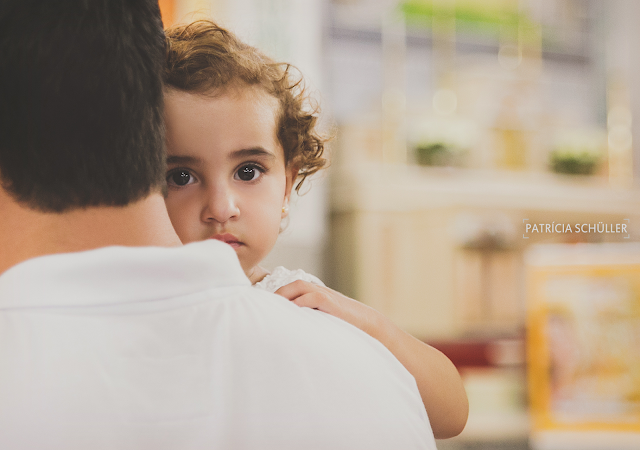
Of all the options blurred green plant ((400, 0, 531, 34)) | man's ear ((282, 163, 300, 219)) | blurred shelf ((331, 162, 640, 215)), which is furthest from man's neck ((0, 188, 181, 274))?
blurred green plant ((400, 0, 531, 34))

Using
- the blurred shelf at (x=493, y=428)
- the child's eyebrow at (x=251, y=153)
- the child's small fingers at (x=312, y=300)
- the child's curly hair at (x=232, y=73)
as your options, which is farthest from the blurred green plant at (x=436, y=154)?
the child's small fingers at (x=312, y=300)

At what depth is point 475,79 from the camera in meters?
4.32

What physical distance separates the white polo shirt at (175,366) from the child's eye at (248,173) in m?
0.51

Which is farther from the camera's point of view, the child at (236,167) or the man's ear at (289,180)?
the man's ear at (289,180)

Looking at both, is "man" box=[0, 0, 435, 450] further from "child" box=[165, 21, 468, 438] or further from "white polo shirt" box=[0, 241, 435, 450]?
"child" box=[165, 21, 468, 438]

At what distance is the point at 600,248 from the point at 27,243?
2710 millimetres

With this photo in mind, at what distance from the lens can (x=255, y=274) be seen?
4.18ft

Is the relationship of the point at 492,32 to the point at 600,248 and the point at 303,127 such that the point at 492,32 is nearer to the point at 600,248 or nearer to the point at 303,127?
the point at 600,248

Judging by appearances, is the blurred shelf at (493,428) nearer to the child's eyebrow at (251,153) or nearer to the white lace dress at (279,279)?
the white lace dress at (279,279)

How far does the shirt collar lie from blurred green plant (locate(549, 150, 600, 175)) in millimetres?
4177

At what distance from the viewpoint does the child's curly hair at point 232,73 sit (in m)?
1.11

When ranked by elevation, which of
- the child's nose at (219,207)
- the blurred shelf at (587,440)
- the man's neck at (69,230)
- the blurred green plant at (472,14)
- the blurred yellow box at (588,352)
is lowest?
the blurred shelf at (587,440)

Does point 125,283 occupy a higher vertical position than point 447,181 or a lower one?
lower

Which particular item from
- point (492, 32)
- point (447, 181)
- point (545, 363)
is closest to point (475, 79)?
point (492, 32)
